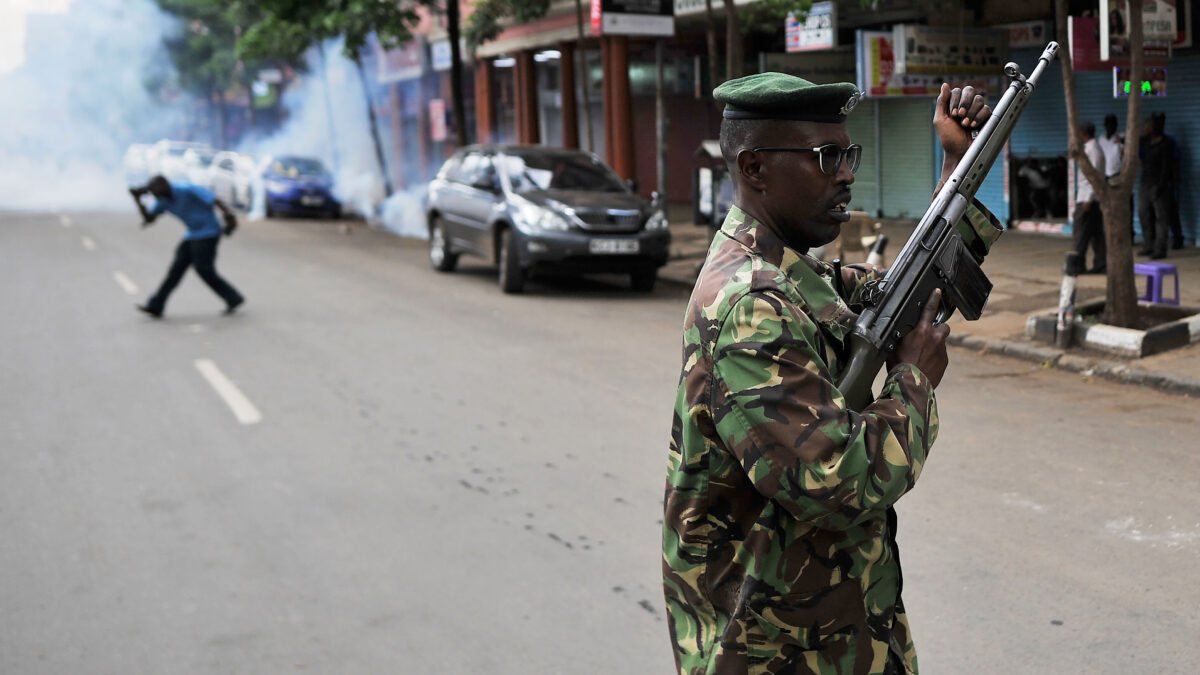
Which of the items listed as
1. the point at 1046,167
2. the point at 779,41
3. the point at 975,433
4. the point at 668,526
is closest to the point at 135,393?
the point at 975,433

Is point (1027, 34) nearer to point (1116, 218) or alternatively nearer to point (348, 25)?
point (1116, 218)

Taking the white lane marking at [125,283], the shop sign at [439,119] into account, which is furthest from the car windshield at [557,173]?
the shop sign at [439,119]

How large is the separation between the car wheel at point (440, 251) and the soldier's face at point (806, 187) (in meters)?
14.8

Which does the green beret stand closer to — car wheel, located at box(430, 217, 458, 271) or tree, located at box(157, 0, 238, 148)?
car wheel, located at box(430, 217, 458, 271)

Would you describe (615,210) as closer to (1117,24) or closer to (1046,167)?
(1117,24)

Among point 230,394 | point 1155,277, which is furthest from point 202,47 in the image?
point 1155,277

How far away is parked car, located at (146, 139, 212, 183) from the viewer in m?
36.0

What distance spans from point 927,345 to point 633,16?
1727 centimetres

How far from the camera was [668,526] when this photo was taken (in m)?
2.20

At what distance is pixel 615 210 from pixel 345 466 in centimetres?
787

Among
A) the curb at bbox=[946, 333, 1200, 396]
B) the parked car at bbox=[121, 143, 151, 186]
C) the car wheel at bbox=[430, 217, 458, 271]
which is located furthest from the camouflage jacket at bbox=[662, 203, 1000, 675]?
the parked car at bbox=[121, 143, 151, 186]

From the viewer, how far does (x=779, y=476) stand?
6.35 ft

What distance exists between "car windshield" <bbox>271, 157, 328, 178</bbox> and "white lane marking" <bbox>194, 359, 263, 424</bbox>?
1968cm

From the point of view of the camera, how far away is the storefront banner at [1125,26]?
10652 millimetres
